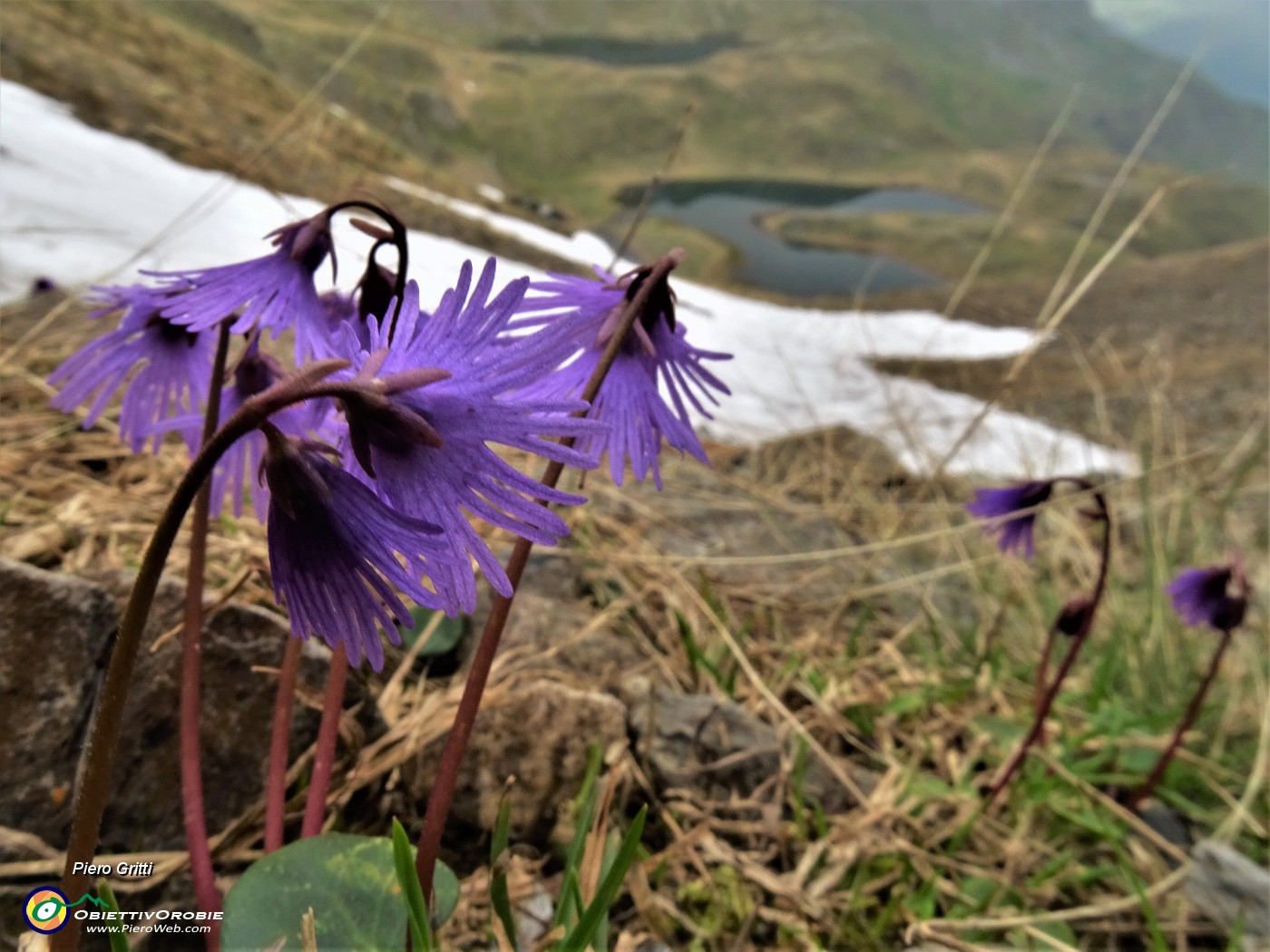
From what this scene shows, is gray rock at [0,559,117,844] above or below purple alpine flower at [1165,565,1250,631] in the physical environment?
below

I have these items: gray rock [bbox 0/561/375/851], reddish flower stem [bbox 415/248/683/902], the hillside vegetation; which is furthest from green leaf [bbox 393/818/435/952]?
the hillside vegetation

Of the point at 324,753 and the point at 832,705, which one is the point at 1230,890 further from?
the point at 324,753

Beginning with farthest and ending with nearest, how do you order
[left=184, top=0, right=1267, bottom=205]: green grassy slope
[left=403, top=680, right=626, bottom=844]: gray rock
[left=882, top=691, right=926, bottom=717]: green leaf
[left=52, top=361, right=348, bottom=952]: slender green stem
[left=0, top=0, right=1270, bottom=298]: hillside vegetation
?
[left=184, top=0, right=1267, bottom=205]: green grassy slope < [left=0, top=0, right=1270, bottom=298]: hillside vegetation < [left=882, top=691, right=926, bottom=717]: green leaf < [left=403, top=680, right=626, bottom=844]: gray rock < [left=52, top=361, right=348, bottom=952]: slender green stem

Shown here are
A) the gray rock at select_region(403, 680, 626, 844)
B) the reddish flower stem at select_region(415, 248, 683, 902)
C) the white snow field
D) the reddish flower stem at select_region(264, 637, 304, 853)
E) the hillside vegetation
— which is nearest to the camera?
the reddish flower stem at select_region(415, 248, 683, 902)

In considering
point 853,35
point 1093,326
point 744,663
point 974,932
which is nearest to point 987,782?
point 974,932

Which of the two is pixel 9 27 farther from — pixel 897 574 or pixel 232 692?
pixel 897 574

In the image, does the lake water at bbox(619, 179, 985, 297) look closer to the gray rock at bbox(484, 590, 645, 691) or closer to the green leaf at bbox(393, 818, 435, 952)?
the gray rock at bbox(484, 590, 645, 691)
